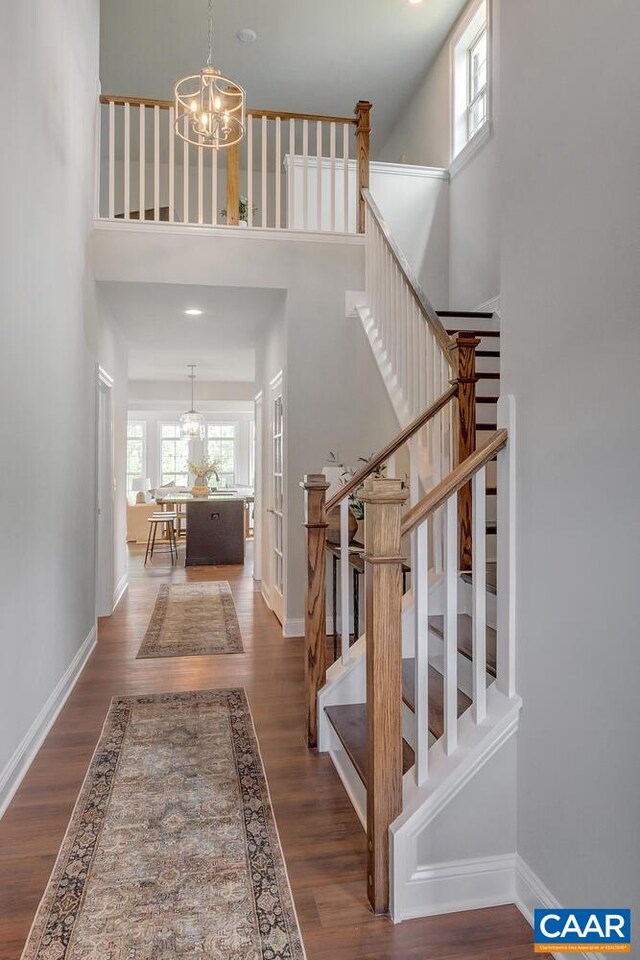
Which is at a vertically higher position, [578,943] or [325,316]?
[325,316]

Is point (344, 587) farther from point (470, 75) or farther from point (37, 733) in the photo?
point (470, 75)

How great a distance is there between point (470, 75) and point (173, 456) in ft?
30.0

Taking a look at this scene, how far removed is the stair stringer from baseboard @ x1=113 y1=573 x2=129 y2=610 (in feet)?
14.7

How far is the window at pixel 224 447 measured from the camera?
13.2 metres

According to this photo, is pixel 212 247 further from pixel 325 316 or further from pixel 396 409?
pixel 396 409

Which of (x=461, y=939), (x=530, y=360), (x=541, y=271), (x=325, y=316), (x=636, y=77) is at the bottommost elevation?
(x=461, y=939)

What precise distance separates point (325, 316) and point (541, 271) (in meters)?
3.16

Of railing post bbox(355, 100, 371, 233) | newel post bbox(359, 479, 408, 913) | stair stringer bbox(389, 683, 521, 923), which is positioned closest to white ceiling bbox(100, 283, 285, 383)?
railing post bbox(355, 100, 371, 233)

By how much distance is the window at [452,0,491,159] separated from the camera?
5.51 m

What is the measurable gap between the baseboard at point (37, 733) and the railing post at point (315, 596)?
4.00 ft

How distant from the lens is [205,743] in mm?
2898

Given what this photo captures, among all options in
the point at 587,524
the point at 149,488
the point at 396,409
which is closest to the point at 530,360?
the point at 587,524

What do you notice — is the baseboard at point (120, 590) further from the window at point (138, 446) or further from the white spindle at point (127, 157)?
the window at point (138, 446)

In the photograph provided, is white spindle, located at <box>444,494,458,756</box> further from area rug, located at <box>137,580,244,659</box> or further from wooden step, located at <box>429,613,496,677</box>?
area rug, located at <box>137,580,244,659</box>
